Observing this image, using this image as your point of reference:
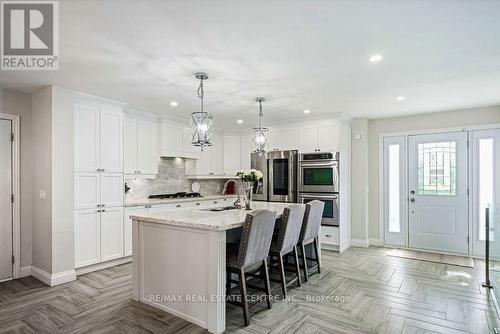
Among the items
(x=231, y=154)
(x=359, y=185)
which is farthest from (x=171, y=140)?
(x=359, y=185)

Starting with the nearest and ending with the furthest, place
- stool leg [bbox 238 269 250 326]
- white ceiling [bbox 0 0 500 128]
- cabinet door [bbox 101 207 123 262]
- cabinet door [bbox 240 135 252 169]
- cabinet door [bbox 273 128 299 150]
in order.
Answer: white ceiling [bbox 0 0 500 128] < stool leg [bbox 238 269 250 326] < cabinet door [bbox 101 207 123 262] < cabinet door [bbox 273 128 299 150] < cabinet door [bbox 240 135 252 169]

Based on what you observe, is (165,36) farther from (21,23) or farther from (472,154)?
(472,154)

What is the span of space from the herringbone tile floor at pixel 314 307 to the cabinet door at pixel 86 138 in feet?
5.00

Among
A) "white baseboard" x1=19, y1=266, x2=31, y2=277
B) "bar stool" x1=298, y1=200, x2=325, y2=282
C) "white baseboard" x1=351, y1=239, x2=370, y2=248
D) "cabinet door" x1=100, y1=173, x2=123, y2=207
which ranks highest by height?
"cabinet door" x1=100, y1=173, x2=123, y2=207

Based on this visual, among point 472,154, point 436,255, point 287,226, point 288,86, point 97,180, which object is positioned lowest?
point 436,255

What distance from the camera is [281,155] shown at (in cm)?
570

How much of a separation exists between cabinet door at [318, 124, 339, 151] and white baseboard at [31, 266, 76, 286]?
4.30 metres

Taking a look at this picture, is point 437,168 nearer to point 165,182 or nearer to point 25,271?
point 165,182

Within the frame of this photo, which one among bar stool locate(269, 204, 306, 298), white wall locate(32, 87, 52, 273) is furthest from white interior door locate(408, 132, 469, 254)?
white wall locate(32, 87, 52, 273)

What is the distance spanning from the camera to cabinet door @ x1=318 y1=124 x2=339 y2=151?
514 centimetres

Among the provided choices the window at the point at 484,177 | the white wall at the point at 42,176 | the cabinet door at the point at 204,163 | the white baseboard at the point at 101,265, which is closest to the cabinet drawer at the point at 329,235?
the window at the point at 484,177

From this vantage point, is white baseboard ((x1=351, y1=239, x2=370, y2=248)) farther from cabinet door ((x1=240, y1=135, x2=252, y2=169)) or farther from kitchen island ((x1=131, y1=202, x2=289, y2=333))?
kitchen island ((x1=131, y1=202, x2=289, y2=333))

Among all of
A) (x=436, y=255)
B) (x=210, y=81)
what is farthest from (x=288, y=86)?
(x=436, y=255)

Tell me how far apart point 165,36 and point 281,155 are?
374cm
